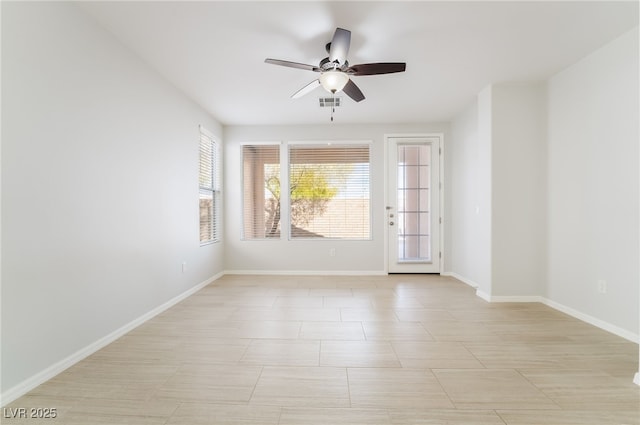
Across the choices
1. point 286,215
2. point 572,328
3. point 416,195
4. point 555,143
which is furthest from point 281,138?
point 572,328

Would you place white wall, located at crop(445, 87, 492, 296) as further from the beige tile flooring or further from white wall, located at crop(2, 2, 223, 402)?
white wall, located at crop(2, 2, 223, 402)

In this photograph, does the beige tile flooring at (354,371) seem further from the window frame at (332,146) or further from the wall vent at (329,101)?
the wall vent at (329,101)

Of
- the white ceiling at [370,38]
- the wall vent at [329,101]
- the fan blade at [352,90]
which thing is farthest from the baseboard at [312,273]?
the fan blade at [352,90]

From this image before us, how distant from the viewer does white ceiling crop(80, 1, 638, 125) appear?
2.21 meters

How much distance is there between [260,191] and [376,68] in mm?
3264

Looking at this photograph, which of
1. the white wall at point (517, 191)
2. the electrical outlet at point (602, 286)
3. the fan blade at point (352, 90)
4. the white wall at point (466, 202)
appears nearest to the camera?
the electrical outlet at point (602, 286)

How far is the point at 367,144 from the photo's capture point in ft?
17.0

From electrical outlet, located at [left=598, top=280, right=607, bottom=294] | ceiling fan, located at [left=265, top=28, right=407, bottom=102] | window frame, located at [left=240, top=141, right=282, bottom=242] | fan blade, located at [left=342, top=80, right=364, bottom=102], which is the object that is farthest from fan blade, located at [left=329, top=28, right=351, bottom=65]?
electrical outlet, located at [left=598, top=280, right=607, bottom=294]

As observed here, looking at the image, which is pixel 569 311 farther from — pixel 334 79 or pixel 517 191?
pixel 334 79

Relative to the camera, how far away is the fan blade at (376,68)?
8.21ft

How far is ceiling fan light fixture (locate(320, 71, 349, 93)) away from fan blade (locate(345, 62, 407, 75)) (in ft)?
0.22

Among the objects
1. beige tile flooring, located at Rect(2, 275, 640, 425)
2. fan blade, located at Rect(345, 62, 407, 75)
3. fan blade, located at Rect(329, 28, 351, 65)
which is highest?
fan blade, located at Rect(329, 28, 351, 65)

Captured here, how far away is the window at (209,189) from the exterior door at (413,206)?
292 centimetres

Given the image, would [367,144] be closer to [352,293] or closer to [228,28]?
[352,293]
